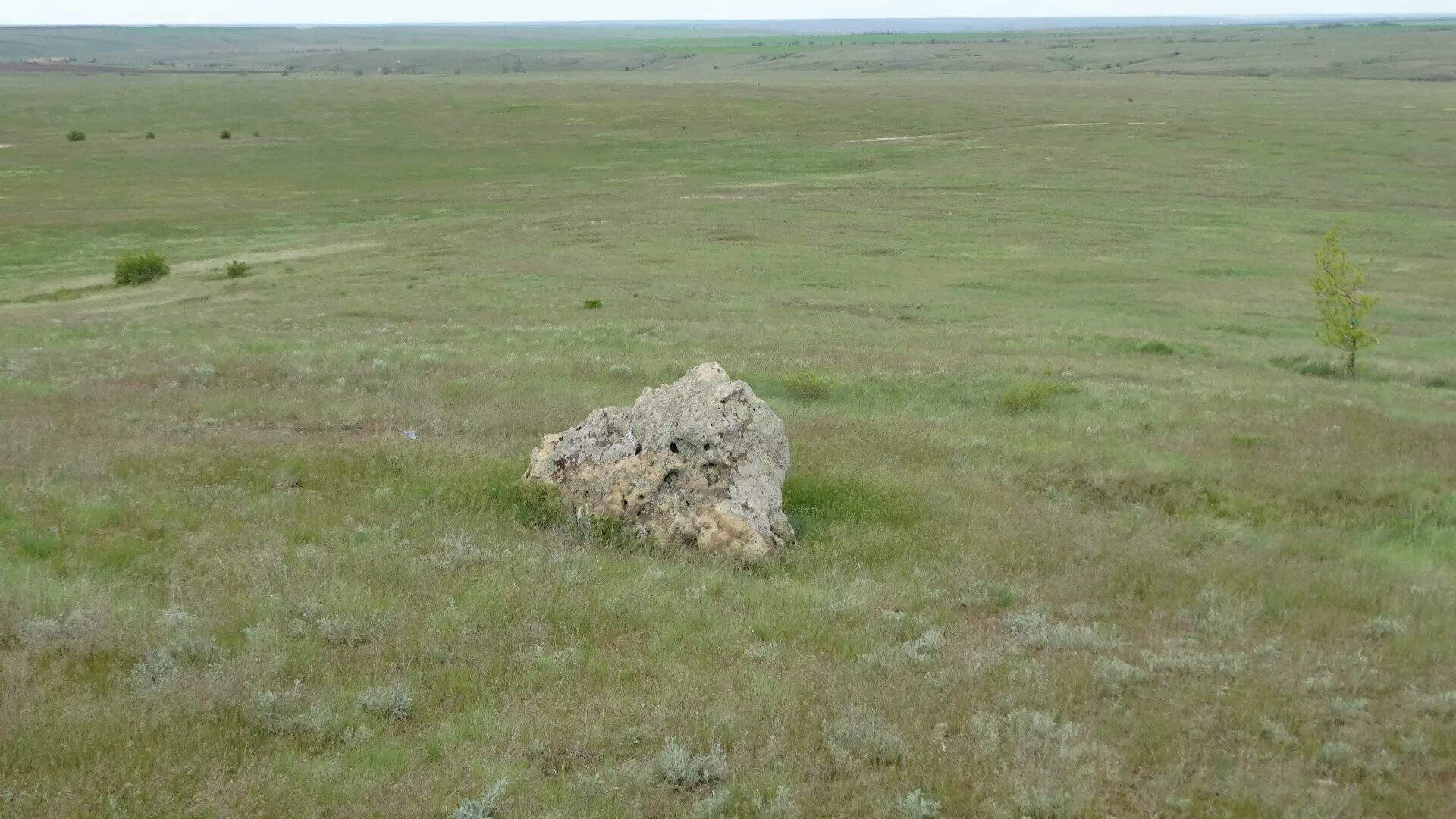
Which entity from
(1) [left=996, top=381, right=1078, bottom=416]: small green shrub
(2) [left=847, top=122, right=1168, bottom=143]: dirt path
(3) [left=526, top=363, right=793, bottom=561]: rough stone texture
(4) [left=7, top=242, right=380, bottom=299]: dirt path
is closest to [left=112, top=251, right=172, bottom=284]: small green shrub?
(4) [left=7, top=242, right=380, bottom=299]: dirt path

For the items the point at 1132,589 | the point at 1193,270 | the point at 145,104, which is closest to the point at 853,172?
the point at 1193,270

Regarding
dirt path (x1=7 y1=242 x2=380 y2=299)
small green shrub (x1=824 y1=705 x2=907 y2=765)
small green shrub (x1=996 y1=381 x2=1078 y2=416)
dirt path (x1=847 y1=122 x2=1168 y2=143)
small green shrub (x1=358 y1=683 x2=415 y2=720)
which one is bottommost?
dirt path (x1=7 y1=242 x2=380 y2=299)

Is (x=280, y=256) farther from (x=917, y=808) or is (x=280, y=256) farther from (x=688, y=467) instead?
(x=917, y=808)

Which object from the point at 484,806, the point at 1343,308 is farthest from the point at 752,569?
the point at 1343,308

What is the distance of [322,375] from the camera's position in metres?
23.2

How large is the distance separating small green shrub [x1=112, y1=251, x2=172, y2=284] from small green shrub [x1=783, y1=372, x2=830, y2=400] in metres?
33.1

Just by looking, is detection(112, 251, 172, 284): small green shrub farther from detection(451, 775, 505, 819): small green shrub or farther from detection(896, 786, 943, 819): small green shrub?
detection(896, 786, 943, 819): small green shrub

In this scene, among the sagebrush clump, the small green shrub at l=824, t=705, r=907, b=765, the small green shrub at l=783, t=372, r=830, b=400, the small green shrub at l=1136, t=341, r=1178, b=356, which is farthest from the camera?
the small green shrub at l=1136, t=341, r=1178, b=356

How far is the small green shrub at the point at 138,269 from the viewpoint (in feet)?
147

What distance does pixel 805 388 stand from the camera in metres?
22.4

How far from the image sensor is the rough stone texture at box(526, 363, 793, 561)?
44.0 feet

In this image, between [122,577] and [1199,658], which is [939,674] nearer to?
[1199,658]

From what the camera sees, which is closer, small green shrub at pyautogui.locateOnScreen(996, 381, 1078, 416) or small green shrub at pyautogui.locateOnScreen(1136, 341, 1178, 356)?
small green shrub at pyautogui.locateOnScreen(996, 381, 1078, 416)

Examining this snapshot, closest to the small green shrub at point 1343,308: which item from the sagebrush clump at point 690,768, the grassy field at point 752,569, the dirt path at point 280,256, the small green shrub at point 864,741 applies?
the grassy field at point 752,569
